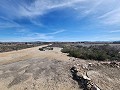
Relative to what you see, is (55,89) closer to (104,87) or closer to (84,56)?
(104,87)

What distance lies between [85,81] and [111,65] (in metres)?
8.46

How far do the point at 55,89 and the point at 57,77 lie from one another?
3.05 m

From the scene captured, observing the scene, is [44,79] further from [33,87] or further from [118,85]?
[118,85]

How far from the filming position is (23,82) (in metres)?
14.0

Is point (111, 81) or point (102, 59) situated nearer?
point (111, 81)

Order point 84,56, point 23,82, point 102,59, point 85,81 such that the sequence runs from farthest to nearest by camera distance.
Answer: point 84,56, point 102,59, point 23,82, point 85,81

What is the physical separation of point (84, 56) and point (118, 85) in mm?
16927

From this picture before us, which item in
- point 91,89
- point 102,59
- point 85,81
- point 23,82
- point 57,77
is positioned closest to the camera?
point 91,89

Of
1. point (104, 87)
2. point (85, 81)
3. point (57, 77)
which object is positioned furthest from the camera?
point (57, 77)

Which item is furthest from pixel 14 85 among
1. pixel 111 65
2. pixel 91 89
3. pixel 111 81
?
pixel 111 65

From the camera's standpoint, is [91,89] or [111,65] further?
[111,65]

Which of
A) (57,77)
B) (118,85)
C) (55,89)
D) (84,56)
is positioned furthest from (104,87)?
(84,56)

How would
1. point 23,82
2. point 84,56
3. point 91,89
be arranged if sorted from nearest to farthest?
point 91,89 < point 23,82 < point 84,56

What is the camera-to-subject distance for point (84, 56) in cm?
2941
